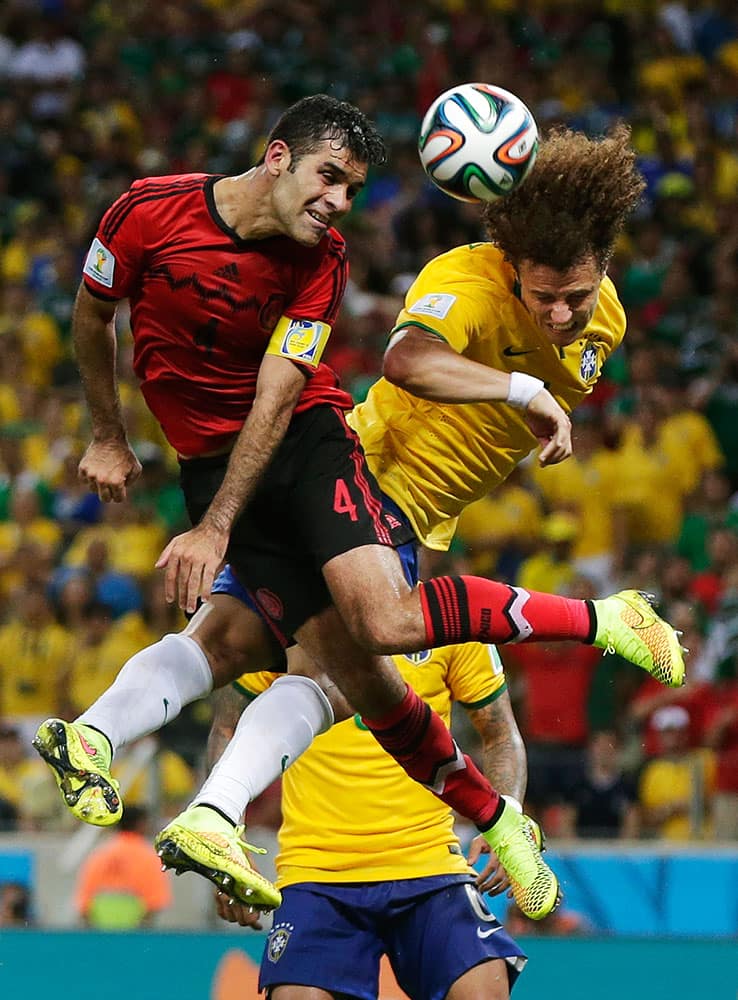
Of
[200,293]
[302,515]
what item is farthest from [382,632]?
[200,293]

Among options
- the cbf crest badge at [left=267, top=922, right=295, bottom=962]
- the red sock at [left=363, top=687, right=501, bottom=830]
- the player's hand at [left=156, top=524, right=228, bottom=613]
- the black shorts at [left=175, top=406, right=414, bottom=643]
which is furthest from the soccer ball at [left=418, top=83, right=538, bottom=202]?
the cbf crest badge at [left=267, top=922, right=295, bottom=962]

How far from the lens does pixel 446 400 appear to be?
18.0 ft

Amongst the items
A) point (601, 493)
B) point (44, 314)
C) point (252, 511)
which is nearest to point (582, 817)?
point (601, 493)

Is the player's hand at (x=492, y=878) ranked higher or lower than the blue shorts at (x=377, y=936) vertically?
higher

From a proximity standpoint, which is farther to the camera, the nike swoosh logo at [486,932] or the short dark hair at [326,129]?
the nike swoosh logo at [486,932]

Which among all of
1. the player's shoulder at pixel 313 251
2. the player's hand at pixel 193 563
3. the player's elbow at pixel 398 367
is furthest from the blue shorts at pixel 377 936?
the player's shoulder at pixel 313 251

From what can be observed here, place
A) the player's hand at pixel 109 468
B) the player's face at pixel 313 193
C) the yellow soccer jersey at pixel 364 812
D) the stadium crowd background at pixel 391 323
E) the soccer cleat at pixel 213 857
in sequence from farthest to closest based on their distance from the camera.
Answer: the stadium crowd background at pixel 391 323, the yellow soccer jersey at pixel 364 812, the player's hand at pixel 109 468, the player's face at pixel 313 193, the soccer cleat at pixel 213 857

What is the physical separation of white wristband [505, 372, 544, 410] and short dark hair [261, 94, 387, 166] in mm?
832

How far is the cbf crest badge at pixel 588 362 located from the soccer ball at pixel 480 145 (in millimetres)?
716

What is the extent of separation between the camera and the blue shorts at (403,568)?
5.82 metres

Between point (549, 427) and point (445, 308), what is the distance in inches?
24.2

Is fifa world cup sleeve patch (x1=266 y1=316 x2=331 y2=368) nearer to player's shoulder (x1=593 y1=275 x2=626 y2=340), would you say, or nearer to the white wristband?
the white wristband

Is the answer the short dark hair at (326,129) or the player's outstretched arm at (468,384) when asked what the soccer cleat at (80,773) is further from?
the short dark hair at (326,129)

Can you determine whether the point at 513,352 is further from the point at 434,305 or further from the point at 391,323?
the point at 391,323
